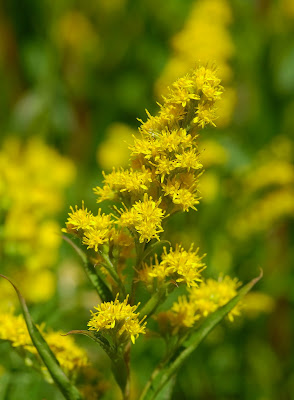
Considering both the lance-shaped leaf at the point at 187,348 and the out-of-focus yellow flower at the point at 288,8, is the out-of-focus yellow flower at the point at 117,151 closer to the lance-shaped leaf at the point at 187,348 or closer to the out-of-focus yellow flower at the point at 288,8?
the out-of-focus yellow flower at the point at 288,8

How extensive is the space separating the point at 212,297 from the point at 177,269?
0.49 feet

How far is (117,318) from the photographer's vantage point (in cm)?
79

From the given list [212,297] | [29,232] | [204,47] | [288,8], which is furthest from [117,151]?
[212,297]

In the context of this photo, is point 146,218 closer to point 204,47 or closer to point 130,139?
point 204,47

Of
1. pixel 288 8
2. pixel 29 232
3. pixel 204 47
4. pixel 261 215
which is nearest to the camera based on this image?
pixel 29 232

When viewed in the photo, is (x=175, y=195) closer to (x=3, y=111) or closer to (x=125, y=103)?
(x=125, y=103)

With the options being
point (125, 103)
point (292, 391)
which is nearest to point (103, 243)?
point (292, 391)

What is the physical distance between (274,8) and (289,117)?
64cm

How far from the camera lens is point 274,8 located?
121 inches

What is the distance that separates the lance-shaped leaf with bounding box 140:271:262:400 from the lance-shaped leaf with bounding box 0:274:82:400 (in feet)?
0.36

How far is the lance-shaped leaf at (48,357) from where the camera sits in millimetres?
822

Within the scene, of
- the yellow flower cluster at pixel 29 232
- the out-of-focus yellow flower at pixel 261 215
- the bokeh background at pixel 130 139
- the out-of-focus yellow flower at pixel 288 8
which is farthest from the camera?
the out-of-focus yellow flower at pixel 288 8

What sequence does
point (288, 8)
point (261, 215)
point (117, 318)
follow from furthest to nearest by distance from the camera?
point (288, 8) → point (261, 215) → point (117, 318)

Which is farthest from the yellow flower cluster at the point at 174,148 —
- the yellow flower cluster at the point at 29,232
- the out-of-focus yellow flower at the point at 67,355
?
the yellow flower cluster at the point at 29,232
